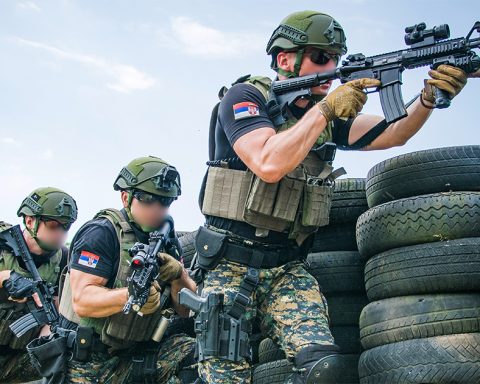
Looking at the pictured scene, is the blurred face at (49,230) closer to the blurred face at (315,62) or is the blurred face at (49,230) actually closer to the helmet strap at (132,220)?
the helmet strap at (132,220)

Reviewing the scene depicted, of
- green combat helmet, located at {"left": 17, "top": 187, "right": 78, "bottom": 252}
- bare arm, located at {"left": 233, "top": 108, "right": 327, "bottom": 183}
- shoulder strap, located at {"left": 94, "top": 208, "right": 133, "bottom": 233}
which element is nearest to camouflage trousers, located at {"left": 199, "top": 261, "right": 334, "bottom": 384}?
bare arm, located at {"left": 233, "top": 108, "right": 327, "bottom": 183}

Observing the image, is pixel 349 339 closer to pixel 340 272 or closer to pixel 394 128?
pixel 340 272

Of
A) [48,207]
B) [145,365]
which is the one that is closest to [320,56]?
[145,365]

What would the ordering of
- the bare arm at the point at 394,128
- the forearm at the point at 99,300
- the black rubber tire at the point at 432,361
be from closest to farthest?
the black rubber tire at the point at 432,361 → the bare arm at the point at 394,128 → the forearm at the point at 99,300

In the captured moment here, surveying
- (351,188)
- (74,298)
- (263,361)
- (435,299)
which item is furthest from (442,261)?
(74,298)

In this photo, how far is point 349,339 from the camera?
18.6 ft

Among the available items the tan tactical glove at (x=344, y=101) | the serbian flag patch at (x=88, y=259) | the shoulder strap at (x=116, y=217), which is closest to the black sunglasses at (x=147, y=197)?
the shoulder strap at (x=116, y=217)

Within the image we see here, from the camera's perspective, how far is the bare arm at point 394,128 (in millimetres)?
4914

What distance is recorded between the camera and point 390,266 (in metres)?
5.08

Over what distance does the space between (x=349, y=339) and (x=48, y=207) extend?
329 centimetres

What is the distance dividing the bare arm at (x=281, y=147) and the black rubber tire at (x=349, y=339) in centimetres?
163

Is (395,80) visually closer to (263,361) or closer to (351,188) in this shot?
(351,188)

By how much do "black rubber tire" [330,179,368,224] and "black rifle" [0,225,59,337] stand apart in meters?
2.52

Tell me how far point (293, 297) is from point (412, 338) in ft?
2.47
